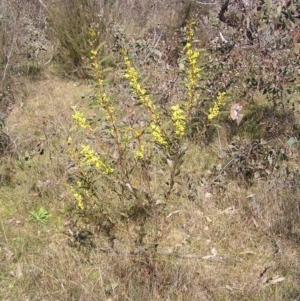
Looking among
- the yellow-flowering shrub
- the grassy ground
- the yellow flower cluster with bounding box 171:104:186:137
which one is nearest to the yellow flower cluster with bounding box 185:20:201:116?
the yellow-flowering shrub

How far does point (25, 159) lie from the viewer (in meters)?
3.29

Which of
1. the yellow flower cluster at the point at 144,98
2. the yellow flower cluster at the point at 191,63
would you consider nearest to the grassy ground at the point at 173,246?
the yellow flower cluster at the point at 144,98

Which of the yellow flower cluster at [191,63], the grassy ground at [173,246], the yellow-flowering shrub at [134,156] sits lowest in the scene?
the grassy ground at [173,246]

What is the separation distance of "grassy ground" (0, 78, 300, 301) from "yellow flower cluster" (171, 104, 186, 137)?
78 cm

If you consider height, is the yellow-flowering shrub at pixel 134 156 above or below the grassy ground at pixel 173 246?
above

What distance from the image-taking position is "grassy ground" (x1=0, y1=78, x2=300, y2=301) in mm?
2131

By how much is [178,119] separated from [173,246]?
3.36ft

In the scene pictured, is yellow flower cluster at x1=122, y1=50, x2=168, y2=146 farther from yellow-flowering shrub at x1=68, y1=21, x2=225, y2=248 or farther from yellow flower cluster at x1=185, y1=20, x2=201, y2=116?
yellow flower cluster at x1=185, y1=20, x2=201, y2=116

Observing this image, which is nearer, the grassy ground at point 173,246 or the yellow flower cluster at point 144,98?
the yellow flower cluster at point 144,98

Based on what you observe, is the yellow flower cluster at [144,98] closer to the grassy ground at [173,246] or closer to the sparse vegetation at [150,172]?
the sparse vegetation at [150,172]

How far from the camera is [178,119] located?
70.6 inches

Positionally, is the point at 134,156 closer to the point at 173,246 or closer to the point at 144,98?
the point at 144,98

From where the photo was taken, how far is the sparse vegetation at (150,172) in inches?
82.0

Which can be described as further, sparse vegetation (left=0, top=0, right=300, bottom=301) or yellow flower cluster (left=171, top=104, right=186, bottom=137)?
sparse vegetation (left=0, top=0, right=300, bottom=301)
